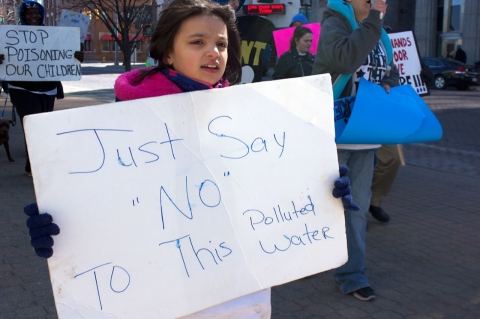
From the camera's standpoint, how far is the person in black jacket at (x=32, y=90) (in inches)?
261

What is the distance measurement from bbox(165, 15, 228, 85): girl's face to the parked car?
22426 millimetres

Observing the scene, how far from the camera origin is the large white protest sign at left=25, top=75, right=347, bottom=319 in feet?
5.65

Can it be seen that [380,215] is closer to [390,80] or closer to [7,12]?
[390,80]

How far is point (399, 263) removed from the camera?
4.32 metres

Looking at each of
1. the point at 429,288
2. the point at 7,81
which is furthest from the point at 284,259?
the point at 7,81

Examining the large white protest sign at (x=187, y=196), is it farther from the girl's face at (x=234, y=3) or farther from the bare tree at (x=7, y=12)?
the bare tree at (x=7, y=12)

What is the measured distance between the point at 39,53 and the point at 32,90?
0.50 m

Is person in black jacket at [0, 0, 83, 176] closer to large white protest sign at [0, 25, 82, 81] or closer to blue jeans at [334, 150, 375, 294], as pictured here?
large white protest sign at [0, 25, 82, 81]

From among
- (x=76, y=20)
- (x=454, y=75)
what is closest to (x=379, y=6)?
(x=76, y=20)

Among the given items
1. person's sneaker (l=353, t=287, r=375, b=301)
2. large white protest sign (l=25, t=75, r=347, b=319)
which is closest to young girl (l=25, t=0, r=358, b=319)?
large white protest sign (l=25, t=75, r=347, b=319)

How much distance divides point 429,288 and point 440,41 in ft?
102

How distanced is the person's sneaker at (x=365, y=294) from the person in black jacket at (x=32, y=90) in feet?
14.8

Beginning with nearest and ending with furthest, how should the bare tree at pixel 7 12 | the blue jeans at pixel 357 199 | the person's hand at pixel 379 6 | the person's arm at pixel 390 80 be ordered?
the person's hand at pixel 379 6, the person's arm at pixel 390 80, the blue jeans at pixel 357 199, the bare tree at pixel 7 12

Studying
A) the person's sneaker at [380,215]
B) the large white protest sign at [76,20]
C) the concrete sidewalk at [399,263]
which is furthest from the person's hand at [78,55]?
the person's sneaker at [380,215]
